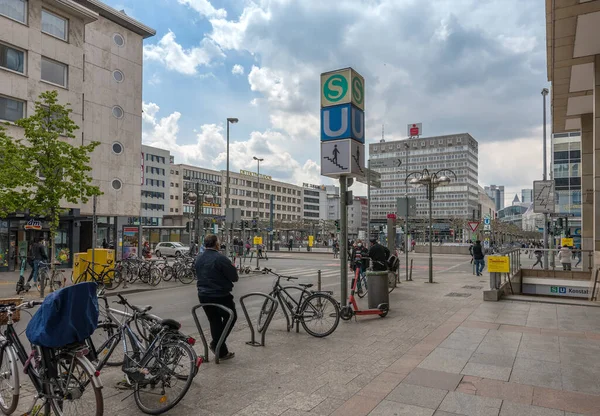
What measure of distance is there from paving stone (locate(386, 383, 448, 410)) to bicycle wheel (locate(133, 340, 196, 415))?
6.79 ft

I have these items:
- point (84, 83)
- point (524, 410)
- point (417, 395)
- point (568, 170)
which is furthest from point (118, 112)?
point (568, 170)

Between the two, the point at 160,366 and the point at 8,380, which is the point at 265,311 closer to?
the point at 160,366

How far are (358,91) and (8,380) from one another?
25.9 ft

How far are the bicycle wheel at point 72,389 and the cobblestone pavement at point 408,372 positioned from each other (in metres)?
0.57

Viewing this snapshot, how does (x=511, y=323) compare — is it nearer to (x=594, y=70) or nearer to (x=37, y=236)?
(x=594, y=70)

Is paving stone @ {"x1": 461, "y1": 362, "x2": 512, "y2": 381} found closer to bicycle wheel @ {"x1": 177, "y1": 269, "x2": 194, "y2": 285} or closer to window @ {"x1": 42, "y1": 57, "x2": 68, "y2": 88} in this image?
bicycle wheel @ {"x1": 177, "y1": 269, "x2": 194, "y2": 285}

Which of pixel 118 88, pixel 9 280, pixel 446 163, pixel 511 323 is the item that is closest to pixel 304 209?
pixel 446 163

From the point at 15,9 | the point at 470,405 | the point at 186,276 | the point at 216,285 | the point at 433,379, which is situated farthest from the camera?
the point at 15,9

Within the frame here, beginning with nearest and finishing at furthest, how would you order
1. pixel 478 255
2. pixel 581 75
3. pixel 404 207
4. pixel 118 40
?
pixel 581 75
pixel 404 207
pixel 478 255
pixel 118 40

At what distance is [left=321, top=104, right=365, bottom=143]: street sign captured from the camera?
9289 mm

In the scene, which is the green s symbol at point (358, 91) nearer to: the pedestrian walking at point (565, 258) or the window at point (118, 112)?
the pedestrian walking at point (565, 258)

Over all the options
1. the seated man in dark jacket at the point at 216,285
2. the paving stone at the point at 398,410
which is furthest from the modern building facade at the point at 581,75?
the paving stone at the point at 398,410

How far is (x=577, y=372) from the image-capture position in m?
5.68

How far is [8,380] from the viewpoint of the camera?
14.1ft
